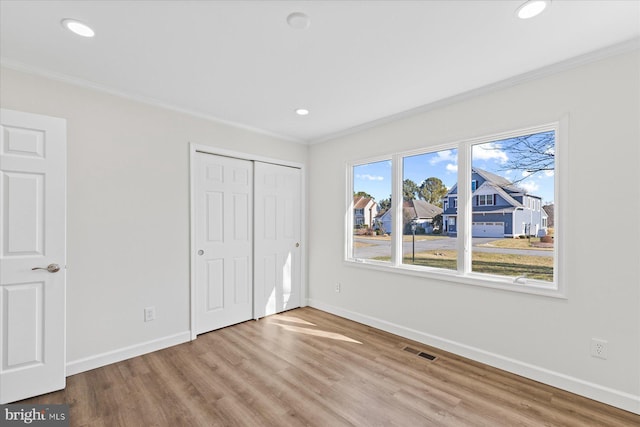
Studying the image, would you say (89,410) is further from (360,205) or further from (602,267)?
(602,267)

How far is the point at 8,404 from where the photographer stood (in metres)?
2.06

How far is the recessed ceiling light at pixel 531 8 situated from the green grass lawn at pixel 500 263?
180 centimetres

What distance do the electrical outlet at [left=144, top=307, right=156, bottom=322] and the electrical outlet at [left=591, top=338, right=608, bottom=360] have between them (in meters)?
3.73

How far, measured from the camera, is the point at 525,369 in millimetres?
2410

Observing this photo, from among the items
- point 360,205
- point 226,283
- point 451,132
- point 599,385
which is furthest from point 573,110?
point 226,283

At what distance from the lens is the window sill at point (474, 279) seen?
2.35m

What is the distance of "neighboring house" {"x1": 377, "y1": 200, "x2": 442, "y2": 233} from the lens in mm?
3166

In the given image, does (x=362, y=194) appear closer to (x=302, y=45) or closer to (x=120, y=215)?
(x=302, y=45)

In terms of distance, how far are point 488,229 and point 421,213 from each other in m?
0.70

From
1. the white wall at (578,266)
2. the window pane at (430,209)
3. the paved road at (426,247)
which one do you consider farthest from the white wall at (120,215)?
the white wall at (578,266)

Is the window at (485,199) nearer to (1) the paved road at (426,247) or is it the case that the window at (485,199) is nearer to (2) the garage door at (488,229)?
(2) the garage door at (488,229)

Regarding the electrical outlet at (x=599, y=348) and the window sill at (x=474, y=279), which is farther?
the window sill at (x=474, y=279)

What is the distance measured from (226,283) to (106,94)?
7.45ft

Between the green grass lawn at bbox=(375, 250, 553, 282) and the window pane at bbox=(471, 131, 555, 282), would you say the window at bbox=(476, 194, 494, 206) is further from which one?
the green grass lawn at bbox=(375, 250, 553, 282)
